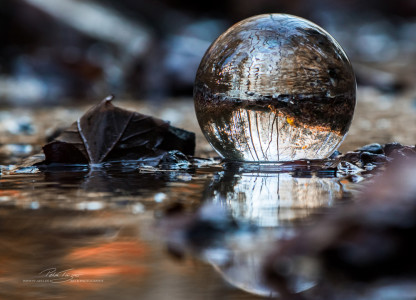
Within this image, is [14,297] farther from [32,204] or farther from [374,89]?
[374,89]

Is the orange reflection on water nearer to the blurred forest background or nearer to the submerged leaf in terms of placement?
the submerged leaf

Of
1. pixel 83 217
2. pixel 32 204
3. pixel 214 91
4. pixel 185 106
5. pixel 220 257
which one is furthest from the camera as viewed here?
pixel 185 106

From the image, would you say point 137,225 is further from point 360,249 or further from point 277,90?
point 277,90

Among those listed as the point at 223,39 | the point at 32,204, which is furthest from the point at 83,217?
the point at 223,39

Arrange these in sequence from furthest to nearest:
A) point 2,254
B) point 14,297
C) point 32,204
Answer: point 32,204, point 2,254, point 14,297

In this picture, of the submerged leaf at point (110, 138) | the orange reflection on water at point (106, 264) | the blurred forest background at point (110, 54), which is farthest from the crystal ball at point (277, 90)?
the blurred forest background at point (110, 54)

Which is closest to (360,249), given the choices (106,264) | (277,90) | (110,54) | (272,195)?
(106,264)
